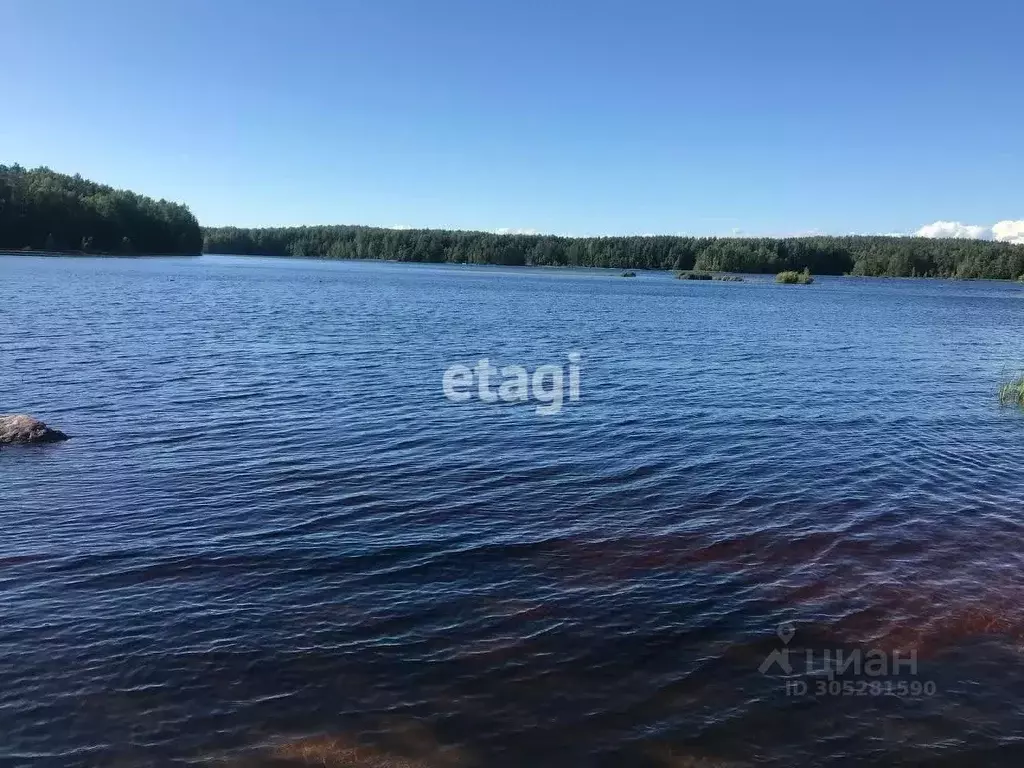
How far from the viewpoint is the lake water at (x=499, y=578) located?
8.51 m

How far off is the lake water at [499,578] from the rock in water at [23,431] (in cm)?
47

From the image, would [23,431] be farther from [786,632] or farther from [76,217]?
[76,217]

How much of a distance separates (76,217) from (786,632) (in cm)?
17320

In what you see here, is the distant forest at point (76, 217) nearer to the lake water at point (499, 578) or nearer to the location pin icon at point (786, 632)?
the lake water at point (499, 578)

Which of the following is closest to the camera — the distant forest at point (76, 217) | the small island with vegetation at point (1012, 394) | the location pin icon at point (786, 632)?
the location pin icon at point (786, 632)

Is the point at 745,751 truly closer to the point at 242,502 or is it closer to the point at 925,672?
the point at 925,672

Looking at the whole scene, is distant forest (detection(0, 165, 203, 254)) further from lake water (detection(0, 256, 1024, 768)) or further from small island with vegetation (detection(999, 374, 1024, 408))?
small island with vegetation (detection(999, 374, 1024, 408))

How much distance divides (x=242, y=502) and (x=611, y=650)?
845cm

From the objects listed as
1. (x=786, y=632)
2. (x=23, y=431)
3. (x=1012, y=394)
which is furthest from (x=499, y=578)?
(x=1012, y=394)

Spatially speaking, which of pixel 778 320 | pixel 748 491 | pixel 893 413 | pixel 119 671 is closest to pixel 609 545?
pixel 748 491

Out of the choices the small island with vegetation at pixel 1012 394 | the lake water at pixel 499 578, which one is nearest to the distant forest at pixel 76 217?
the lake water at pixel 499 578

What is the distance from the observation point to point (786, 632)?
425 inches

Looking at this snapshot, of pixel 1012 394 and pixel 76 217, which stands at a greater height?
pixel 76 217

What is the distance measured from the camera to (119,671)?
30.4 ft
